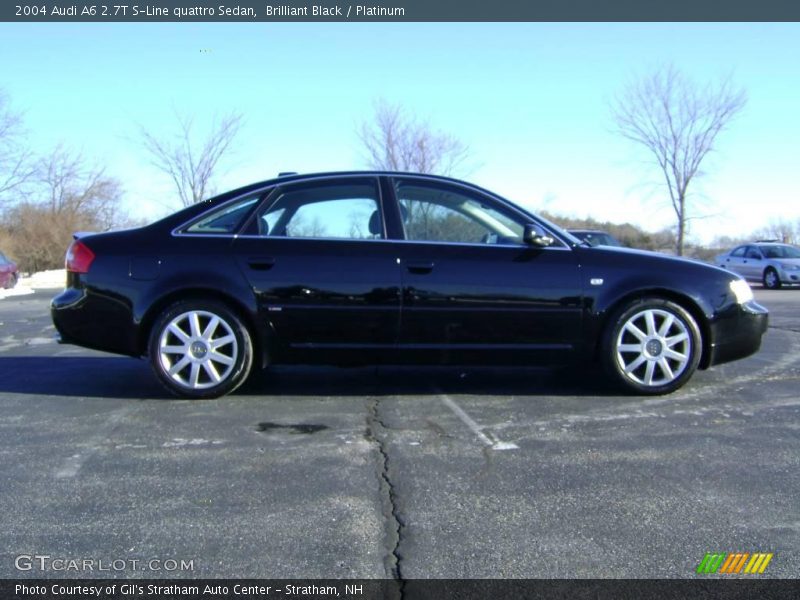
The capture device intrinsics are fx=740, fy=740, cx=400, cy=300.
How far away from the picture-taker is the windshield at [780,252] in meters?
21.7

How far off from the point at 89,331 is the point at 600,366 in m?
3.60

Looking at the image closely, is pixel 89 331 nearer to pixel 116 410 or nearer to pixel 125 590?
pixel 116 410

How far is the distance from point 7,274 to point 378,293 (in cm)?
1849

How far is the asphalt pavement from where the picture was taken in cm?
280

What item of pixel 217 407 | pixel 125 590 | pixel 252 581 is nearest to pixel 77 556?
pixel 125 590

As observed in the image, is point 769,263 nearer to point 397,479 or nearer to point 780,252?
point 780,252

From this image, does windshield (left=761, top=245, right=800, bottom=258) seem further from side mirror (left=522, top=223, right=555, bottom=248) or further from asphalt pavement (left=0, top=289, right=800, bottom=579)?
side mirror (left=522, top=223, right=555, bottom=248)

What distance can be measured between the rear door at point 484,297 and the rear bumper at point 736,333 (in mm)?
1014

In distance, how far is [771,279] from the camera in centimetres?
2150

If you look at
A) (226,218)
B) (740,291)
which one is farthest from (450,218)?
(740,291)

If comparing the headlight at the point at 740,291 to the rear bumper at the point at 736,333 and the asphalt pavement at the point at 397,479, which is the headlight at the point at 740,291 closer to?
the rear bumper at the point at 736,333

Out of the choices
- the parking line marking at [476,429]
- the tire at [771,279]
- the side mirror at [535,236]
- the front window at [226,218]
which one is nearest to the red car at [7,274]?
the front window at [226,218]

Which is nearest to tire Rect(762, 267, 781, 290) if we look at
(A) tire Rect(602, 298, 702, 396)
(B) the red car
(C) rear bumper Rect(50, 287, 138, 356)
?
(A) tire Rect(602, 298, 702, 396)

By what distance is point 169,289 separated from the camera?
506 centimetres
